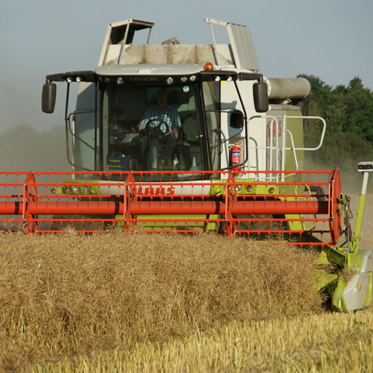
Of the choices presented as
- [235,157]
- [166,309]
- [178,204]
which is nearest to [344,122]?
[235,157]

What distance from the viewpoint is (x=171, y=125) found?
7.92 m

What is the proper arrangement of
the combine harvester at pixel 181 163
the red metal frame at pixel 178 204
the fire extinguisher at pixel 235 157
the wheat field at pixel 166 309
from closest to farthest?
1. the wheat field at pixel 166 309
2. the red metal frame at pixel 178 204
3. the combine harvester at pixel 181 163
4. the fire extinguisher at pixel 235 157

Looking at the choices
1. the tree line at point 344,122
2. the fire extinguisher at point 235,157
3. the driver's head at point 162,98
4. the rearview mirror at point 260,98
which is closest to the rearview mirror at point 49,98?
the driver's head at point 162,98

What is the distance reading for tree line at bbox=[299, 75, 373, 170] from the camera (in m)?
27.9

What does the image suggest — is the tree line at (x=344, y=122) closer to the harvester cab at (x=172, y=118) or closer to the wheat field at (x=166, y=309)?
the harvester cab at (x=172, y=118)

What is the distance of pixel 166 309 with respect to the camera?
564 cm

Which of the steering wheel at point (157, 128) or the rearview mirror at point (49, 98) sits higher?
the rearview mirror at point (49, 98)

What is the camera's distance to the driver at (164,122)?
7.90 metres

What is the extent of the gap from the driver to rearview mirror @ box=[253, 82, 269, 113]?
877 millimetres

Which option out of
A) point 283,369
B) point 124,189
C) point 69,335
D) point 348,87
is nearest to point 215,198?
point 124,189

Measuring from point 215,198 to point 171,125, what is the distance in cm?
84

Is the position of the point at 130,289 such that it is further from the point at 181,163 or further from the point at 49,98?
the point at 49,98

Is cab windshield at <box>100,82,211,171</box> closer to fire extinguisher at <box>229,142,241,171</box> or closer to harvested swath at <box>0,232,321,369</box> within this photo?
fire extinguisher at <box>229,142,241,171</box>

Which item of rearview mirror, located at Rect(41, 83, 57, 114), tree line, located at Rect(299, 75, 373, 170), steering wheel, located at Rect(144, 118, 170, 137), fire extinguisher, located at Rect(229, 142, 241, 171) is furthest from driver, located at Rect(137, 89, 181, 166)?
tree line, located at Rect(299, 75, 373, 170)
